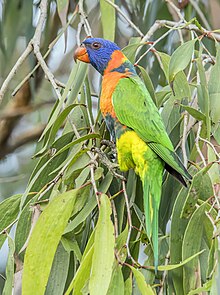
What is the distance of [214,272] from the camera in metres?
0.90

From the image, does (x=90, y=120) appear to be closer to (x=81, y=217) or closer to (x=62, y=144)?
(x=62, y=144)

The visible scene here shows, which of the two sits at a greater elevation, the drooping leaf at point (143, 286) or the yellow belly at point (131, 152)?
the yellow belly at point (131, 152)

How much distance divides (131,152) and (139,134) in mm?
37

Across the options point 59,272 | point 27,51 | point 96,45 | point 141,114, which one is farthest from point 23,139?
point 59,272

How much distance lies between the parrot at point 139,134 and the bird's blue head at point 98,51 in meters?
0.04

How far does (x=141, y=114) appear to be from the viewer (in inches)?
46.8

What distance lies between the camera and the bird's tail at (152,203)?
99cm

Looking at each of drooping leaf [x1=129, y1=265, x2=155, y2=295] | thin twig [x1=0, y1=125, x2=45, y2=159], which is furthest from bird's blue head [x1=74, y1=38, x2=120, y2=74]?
thin twig [x1=0, y1=125, x2=45, y2=159]

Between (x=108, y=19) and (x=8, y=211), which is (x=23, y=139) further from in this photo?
(x=8, y=211)

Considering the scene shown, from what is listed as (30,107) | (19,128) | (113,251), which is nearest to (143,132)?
(113,251)

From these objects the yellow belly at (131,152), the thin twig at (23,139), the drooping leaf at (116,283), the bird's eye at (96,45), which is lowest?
the thin twig at (23,139)

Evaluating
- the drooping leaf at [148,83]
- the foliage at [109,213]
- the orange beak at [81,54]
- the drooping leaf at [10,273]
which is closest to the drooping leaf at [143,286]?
the foliage at [109,213]

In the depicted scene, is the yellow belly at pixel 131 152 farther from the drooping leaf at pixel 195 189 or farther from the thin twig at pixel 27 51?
the thin twig at pixel 27 51

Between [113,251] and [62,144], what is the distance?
367 mm
